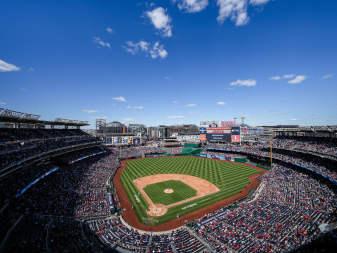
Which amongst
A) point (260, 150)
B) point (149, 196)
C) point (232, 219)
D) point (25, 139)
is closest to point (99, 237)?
point (149, 196)

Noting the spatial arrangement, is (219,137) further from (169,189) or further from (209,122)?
(169,189)

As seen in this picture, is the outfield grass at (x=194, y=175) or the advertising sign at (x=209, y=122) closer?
the outfield grass at (x=194, y=175)

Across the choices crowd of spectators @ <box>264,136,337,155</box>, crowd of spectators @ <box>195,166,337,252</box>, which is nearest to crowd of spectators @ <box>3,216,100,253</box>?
crowd of spectators @ <box>195,166,337,252</box>

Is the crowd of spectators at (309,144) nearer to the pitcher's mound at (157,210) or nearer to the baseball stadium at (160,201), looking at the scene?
the baseball stadium at (160,201)

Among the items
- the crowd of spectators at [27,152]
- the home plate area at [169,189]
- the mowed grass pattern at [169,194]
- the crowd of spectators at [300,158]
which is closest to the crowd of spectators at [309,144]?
the crowd of spectators at [300,158]

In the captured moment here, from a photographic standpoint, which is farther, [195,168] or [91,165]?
[195,168]

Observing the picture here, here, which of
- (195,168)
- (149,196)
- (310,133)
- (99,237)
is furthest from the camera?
(195,168)

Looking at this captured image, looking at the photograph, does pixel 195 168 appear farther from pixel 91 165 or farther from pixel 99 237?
pixel 99 237
